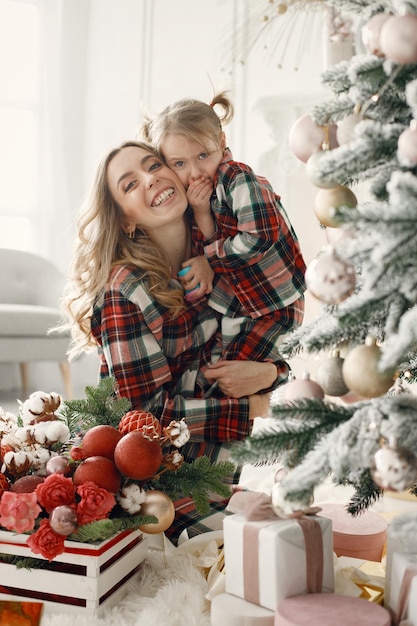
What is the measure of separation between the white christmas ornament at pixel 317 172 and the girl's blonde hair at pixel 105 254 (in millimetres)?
742

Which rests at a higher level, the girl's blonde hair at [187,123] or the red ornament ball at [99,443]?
the girl's blonde hair at [187,123]

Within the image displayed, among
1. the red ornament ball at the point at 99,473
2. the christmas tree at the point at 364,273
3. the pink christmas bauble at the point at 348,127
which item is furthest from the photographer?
the red ornament ball at the point at 99,473

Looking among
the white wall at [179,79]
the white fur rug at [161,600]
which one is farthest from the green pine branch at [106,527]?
the white wall at [179,79]

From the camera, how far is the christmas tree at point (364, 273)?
2.15ft

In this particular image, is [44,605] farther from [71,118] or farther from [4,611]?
[71,118]

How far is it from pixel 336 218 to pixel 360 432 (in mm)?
220

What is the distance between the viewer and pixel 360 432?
0.70 meters

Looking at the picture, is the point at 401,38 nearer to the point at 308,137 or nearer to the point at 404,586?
the point at 308,137

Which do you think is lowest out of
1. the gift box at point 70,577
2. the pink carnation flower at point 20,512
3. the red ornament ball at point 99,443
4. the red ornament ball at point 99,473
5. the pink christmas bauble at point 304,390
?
the gift box at point 70,577

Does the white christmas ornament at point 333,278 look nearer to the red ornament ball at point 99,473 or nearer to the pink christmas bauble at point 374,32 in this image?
the pink christmas bauble at point 374,32

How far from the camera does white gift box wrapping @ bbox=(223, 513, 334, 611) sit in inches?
33.8

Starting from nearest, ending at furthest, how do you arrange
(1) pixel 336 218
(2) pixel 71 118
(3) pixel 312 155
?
(1) pixel 336 218
(3) pixel 312 155
(2) pixel 71 118

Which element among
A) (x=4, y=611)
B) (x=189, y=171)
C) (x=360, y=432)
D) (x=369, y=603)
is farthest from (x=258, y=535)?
(x=189, y=171)

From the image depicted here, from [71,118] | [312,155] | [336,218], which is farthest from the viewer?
[71,118]
